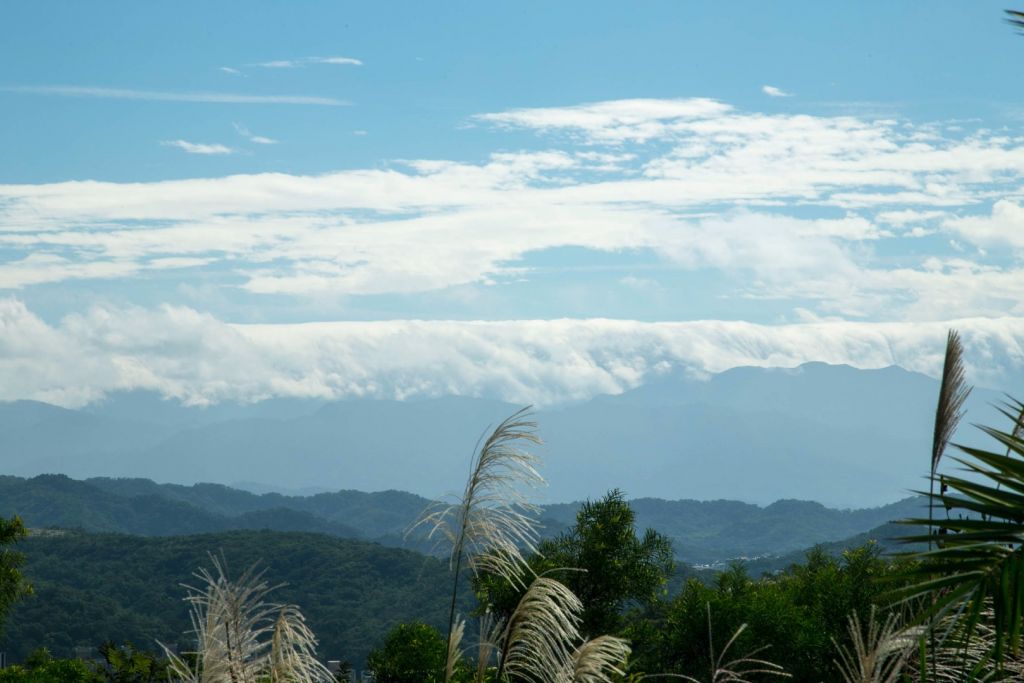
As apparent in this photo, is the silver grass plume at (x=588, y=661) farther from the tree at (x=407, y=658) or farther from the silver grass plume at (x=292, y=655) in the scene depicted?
the tree at (x=407, y=658)

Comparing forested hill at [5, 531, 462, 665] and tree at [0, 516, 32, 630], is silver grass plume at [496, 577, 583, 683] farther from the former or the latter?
forested hill at [5, 531, 462, 665]

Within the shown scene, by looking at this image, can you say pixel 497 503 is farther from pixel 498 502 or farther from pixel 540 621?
pixel 540 621

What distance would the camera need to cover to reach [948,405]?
6691 millimetres

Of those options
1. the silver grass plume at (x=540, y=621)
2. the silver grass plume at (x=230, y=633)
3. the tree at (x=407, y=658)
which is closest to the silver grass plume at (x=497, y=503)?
the silver grass plume at (x=540, y=621)

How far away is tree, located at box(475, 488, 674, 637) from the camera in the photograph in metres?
31.3

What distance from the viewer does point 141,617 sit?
11050 cm

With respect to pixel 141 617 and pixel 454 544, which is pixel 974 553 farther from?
pixel 141 617

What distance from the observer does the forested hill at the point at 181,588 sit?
105 metres

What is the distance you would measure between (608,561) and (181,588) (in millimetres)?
97346

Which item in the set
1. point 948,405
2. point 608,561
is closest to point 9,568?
point 608,561

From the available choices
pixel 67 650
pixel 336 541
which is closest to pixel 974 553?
pixel 67 650

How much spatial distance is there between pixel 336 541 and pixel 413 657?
122359 millimetres

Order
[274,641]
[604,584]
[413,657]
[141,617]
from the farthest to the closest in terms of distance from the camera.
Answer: [141,617], [604,584], [413,657], [274,641]

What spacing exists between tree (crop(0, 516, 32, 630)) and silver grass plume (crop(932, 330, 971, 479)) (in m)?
38.7
